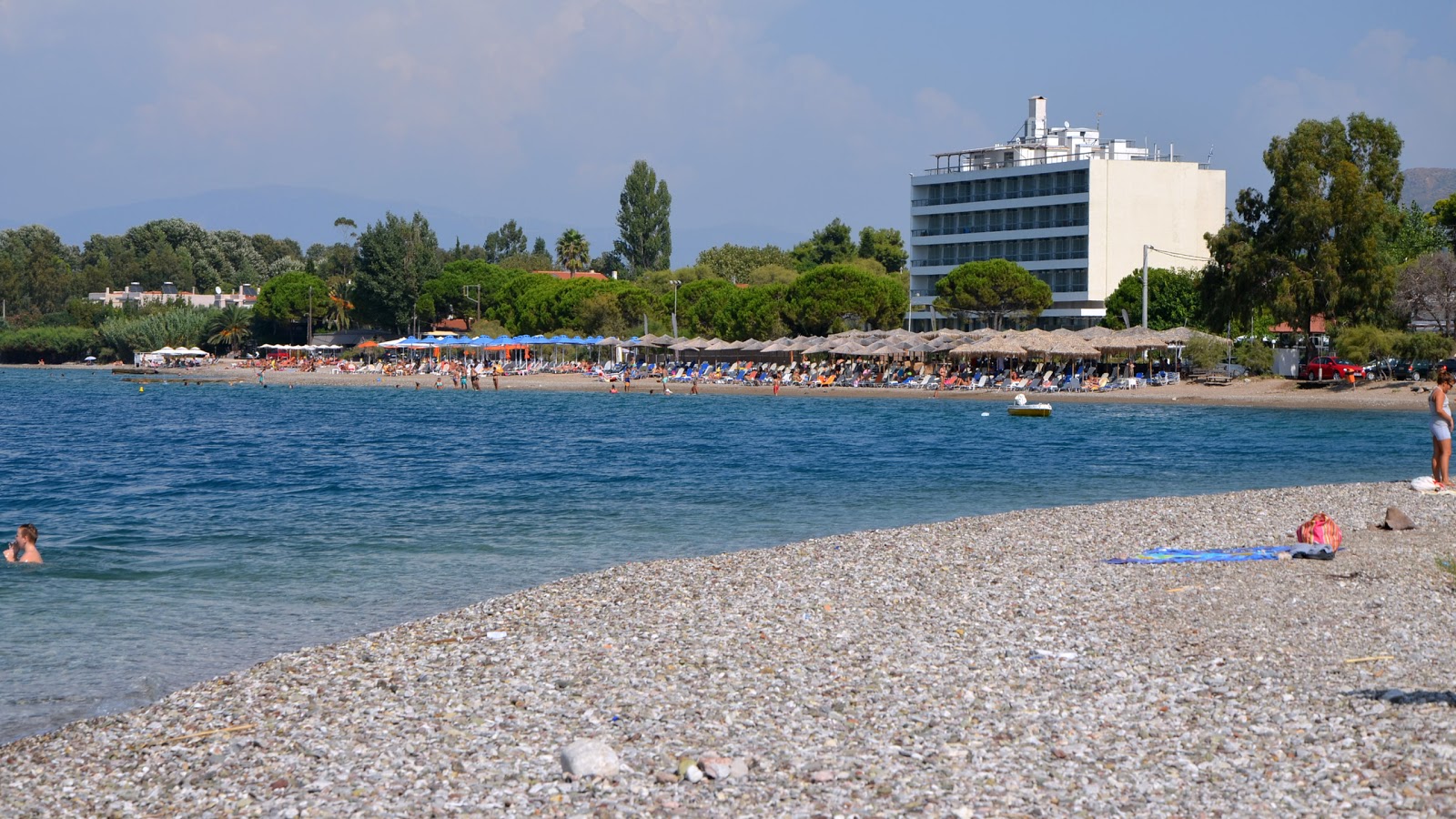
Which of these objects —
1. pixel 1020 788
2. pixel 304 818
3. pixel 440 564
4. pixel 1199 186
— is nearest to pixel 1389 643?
pixel 1020 788

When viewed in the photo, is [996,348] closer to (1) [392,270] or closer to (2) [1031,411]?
(2) [1031,411]

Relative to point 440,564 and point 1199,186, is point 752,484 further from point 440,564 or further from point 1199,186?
point 1199,186

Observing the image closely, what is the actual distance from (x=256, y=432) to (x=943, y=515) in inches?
1233

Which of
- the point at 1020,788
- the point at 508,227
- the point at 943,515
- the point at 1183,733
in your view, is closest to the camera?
the point at 1020,788

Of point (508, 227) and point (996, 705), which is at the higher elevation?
point (508, 227)

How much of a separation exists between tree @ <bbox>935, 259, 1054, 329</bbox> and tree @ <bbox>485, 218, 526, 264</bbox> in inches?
3969

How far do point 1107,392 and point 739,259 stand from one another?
69486 millimetres

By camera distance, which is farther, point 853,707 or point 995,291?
point 995,291

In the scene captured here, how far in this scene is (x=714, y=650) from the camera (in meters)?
9.60

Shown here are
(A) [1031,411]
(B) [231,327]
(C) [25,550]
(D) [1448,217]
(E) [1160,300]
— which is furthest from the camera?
(B) [231,327]

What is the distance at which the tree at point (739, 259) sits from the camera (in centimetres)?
12144

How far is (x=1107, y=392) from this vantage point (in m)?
57.8

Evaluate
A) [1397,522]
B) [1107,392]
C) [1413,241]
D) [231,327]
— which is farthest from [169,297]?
[1397,522]

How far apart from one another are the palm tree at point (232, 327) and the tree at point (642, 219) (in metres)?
34.2
